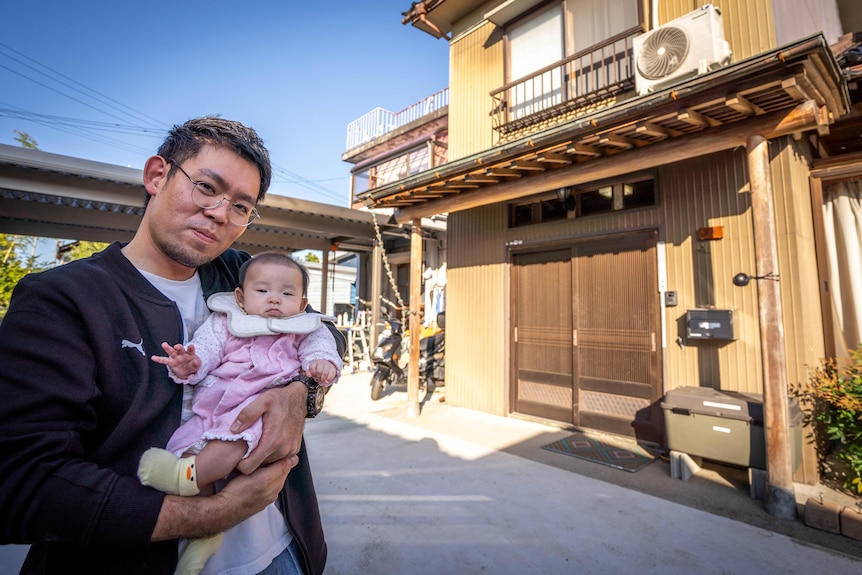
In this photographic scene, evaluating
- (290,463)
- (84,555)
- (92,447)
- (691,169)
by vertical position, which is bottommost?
(84,555)

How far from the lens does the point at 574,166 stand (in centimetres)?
402

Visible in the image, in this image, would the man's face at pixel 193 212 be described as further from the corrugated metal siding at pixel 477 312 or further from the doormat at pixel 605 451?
the corrugated metal siding at pixel 477 312

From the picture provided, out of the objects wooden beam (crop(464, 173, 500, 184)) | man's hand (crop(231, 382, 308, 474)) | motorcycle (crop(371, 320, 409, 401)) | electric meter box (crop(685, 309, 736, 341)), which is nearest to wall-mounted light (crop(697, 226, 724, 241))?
electric meter box (crop(685, 309, 736, 341))

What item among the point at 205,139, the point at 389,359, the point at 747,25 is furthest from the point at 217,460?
the point at 389,359

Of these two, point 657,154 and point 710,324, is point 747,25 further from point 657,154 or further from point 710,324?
point 710,324

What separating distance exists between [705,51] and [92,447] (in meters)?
4.86

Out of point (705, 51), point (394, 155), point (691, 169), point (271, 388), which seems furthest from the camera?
point (394, 155)

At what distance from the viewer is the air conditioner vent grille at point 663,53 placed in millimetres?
3713

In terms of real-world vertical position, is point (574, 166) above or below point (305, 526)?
above

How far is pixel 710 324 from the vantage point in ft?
12.2

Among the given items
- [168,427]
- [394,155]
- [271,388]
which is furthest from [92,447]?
[394,155]

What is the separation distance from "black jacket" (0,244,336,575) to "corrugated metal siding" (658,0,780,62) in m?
5.07

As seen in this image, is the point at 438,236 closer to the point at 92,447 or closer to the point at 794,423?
the point at 794,423

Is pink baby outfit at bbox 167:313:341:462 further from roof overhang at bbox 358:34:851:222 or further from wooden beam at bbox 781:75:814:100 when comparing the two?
wooden beam at bbox 781:75:814:100
